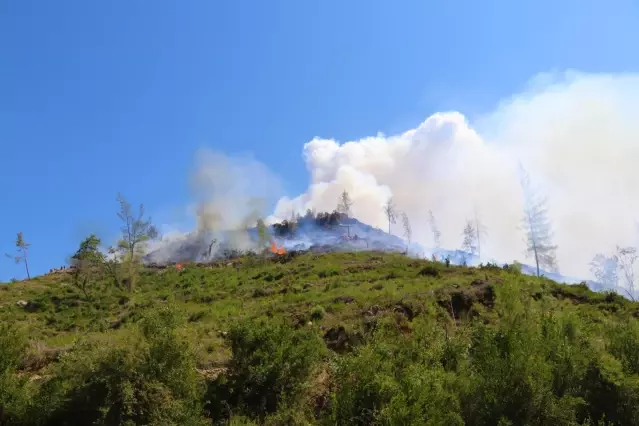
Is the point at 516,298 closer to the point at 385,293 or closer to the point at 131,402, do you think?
the point at 385,293

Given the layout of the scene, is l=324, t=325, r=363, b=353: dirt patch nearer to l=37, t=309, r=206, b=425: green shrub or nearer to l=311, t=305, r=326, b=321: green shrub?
l=311, t=305, r=326, b=321: green shrub

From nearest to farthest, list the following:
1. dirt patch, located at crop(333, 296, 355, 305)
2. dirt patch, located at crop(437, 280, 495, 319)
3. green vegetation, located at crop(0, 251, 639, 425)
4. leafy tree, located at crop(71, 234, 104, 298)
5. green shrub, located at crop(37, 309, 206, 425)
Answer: green vegetation, located at crop(0, 251, 639, 425), green shrub, located at crop(37, 309, 206, 425), dirt patch, located at crop(437, 280, 495, 319), dirt patch, located at crop(333, 296, 355, 305), leafy tree, located at crop(71, 234, 104, 298)

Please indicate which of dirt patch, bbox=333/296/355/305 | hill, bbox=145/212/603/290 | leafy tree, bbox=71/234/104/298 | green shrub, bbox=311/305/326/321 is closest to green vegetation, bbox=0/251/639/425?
green shrub, bbox=311/305/326/321

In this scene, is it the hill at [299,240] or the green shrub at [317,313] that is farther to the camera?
the hill at [299,240]

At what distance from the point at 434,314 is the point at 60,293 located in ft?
116

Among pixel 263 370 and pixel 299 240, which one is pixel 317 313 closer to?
pixel 263 370

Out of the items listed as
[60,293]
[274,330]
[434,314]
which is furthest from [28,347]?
[60,293]

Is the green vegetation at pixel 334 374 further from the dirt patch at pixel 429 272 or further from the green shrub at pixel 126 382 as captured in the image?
the dirt patch at pixel 429 272

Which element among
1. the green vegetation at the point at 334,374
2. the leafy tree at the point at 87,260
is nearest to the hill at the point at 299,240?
the leafy tree at the point at 87,260

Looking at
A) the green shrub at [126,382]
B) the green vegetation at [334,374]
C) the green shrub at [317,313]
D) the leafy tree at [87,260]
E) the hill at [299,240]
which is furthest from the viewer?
the hill at [299,240]

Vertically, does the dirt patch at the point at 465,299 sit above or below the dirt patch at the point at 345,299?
below

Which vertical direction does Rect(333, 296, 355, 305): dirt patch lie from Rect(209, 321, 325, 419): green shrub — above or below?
above

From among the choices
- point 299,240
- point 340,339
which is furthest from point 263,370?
point 299,240

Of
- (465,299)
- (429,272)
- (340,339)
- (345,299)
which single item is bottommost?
(340,339)
